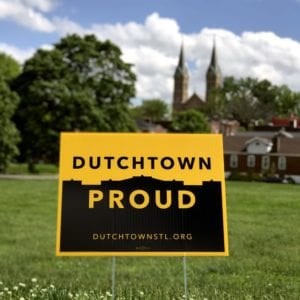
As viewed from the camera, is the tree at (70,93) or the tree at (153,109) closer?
the tree at (70,93)

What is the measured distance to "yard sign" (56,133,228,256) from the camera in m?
4.91

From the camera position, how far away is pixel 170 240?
16.1 ft

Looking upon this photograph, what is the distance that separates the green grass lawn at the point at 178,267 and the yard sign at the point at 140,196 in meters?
0.93

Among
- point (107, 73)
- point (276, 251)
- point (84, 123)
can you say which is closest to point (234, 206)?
point (276, 251)

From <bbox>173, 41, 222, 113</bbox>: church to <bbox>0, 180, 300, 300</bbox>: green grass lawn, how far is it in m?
152

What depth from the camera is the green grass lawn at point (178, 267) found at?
6173 mm

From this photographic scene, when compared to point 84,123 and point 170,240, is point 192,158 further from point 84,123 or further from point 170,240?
point 84,123

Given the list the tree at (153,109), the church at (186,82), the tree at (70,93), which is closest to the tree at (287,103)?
the tree at (70,93)

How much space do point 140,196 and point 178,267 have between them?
234 inches

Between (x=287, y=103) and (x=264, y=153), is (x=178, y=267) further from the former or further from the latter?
(x=287, y=103)

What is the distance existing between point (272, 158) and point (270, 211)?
119 ft

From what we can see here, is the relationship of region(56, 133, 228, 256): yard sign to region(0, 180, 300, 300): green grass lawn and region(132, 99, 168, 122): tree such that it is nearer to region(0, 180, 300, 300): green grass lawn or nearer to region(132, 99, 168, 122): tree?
region(0, 180, 300, 300): green grass lawn

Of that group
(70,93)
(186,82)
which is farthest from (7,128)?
(186,82)

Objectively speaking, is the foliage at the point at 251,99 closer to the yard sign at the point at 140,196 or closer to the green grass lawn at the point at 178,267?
the green grass lawn at the point at 178,267
